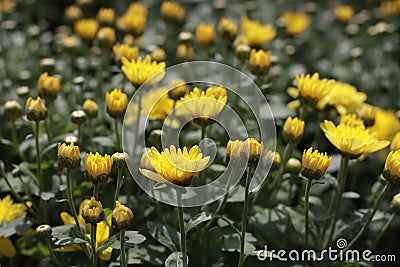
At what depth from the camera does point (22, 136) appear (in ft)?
8.09

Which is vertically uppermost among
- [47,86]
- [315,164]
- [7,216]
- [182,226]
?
[47,86]

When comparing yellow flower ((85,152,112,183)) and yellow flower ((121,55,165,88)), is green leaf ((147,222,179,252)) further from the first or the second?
yellow flower ((121,55,165,88))

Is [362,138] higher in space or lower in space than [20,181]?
higher

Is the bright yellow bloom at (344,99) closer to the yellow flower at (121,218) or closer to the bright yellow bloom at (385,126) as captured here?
the bright yellow bloom at (385,126)

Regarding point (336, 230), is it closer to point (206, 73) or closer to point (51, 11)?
point (206, 73)

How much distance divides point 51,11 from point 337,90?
2.82 m

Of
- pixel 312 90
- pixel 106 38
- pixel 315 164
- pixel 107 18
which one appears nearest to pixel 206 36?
pixel 106 38

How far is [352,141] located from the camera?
191 cm

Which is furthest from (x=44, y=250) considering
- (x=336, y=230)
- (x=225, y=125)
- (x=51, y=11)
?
(x=51, y=11)

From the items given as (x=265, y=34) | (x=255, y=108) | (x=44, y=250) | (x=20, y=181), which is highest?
(x=265, y=34)

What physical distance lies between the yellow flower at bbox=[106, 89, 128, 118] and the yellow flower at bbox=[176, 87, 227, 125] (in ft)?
0.60

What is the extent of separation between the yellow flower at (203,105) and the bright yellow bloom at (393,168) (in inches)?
20.1

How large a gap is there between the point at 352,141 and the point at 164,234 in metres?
0.63

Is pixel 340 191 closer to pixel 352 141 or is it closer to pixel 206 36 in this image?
pixel 352 141
